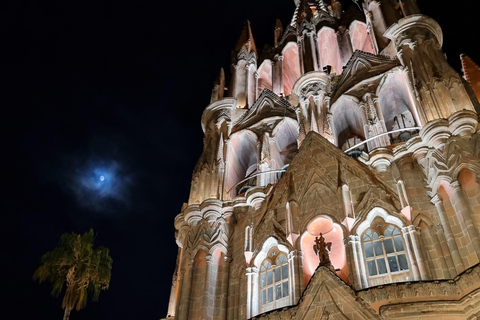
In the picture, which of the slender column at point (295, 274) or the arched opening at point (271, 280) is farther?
the arched opening at point (271, 280)

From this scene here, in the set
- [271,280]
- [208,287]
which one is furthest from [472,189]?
[208,287]

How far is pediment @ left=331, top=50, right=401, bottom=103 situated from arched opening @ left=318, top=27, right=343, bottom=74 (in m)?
4.52

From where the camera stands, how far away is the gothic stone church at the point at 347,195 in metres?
20.3

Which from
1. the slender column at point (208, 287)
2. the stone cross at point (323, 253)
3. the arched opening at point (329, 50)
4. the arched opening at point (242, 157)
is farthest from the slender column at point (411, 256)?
the arched opening at point (329, 50)

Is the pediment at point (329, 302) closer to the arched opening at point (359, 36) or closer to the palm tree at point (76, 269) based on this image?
the palm tree at point (76, 269)

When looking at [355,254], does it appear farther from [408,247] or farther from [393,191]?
[393,191]

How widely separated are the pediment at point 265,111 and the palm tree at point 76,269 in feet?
38.7

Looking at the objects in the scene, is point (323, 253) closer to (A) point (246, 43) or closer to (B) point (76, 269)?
(B) point (76, 269)

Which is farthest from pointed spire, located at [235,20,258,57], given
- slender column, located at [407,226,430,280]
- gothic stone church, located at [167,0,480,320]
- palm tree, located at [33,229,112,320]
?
slender column, located at [407,226,430,280]

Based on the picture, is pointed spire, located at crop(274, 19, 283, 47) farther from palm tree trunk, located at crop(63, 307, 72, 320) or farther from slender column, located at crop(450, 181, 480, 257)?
palm tree trunk, located at crop(63, 307, 72, 320)

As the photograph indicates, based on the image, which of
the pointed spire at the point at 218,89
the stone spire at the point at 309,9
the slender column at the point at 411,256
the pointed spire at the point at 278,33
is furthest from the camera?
the pointed spire at the point at 278,33

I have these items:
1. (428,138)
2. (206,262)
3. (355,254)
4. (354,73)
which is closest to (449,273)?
(355,254)

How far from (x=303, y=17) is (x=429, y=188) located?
2277cm

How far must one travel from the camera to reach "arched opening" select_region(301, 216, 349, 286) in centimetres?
2472
